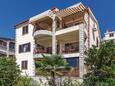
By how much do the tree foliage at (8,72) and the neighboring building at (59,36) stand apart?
219 inches

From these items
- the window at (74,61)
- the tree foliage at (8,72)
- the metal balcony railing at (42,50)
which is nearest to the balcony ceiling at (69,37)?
the metal balcony railing at (42,50)

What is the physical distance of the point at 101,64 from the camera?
31.5 metres

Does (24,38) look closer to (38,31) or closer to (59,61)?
(38,31)

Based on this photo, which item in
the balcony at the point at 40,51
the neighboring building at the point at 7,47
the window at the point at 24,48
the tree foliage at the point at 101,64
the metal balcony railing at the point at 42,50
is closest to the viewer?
the tree foliage at the point at 101,64

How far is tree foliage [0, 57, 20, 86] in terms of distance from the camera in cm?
4181

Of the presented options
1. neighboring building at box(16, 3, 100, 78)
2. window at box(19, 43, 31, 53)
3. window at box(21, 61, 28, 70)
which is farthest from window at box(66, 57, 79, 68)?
window at box(21, 61, 28, 70)

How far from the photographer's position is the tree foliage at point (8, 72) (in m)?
41.8

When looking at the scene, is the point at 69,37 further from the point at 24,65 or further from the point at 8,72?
the point at 8,72

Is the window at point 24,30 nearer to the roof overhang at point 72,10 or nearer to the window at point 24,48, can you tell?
the window at point 24,48

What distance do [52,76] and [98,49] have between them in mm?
6583

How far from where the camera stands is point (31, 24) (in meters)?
50.2

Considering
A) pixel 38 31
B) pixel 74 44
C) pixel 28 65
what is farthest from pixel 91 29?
pixel 28 65

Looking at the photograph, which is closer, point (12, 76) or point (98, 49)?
point (98, 49)

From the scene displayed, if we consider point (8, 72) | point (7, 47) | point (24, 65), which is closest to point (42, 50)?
point (24, 65)
